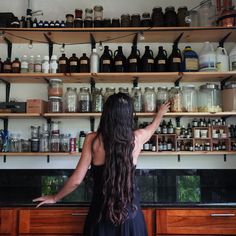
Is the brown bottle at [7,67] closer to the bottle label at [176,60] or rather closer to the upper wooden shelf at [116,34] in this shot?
the upper wooden shelf at [116,34]

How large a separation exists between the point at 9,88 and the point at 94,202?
1.60 meters

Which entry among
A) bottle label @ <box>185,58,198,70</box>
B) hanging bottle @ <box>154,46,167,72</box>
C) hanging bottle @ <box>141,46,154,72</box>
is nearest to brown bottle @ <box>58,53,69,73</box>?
hanging bottle @ <box>141,46,154,72</box>

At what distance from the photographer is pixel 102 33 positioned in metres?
2.48

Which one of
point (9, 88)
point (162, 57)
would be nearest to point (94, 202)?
point (162, 57)

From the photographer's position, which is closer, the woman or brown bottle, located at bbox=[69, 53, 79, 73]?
the woman

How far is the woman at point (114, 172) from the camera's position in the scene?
1423 millimetres

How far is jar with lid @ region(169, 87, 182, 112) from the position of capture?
2.39 meters

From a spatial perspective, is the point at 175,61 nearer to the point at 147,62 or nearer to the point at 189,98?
the point at 147,62

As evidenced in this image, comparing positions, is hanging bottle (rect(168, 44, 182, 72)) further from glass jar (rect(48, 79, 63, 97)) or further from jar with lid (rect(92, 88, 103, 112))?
glass jar (rect(48, 79, 63, 97))

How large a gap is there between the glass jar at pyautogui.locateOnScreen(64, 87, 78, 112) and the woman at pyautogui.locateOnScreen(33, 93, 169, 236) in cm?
98

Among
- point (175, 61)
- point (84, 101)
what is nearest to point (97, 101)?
point (84, 101)

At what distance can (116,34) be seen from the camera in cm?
250

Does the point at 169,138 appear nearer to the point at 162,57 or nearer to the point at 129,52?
the point at 162,57

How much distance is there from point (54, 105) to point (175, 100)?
3.22 feet
